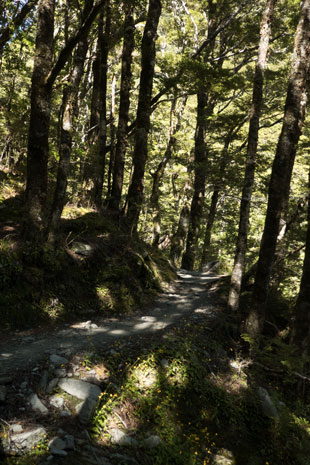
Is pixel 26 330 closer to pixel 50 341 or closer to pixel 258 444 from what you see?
pixel 50 341

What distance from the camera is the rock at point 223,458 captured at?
4.93m

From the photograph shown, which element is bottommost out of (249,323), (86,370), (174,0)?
(86,370)

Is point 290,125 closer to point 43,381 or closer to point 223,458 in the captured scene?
point 223,458

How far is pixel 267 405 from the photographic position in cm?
644

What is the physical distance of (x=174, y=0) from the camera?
20172mm

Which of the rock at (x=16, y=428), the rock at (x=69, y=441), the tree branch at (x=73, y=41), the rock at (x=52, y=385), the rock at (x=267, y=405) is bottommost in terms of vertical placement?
the rock at (x=267, y=405)

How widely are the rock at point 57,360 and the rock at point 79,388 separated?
15.0 inches

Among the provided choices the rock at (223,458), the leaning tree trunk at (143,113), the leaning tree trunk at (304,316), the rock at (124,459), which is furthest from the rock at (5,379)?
the leaning tree trunk at (143,113)

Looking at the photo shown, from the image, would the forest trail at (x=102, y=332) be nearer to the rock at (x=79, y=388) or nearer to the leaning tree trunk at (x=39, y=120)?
the rock at (x=79, y=388)

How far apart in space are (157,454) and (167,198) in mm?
26950

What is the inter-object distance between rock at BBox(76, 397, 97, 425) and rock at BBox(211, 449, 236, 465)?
220 cm

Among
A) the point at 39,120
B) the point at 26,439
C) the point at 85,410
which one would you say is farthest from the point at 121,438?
the point at 39,120

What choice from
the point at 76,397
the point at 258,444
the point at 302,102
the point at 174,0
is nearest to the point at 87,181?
the point at 302,102

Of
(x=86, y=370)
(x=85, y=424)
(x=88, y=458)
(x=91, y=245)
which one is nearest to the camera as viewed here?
(x=88, y=458)
